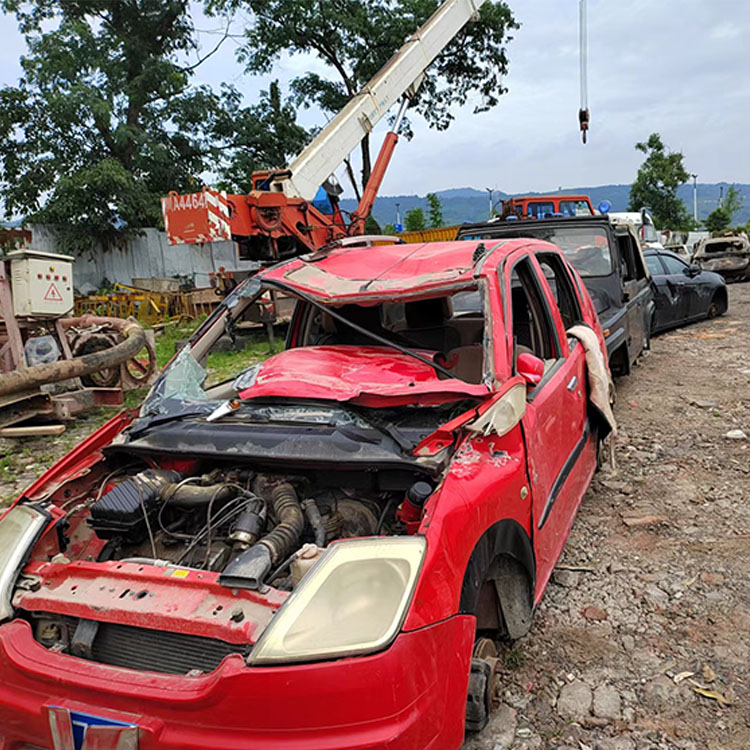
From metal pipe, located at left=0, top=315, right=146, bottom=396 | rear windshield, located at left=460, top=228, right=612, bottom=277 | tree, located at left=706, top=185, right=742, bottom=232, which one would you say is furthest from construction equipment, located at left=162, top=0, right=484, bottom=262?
tree, located at left=706, top=185, right=742, bottom=232

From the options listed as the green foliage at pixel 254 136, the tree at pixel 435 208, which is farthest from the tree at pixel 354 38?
the tree at pixel 435 208

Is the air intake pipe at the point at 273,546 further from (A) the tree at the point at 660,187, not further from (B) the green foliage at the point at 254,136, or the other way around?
(A) the tree at the point at 660,187

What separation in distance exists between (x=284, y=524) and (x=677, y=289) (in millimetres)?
9261

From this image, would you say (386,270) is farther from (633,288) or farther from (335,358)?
(633,288)

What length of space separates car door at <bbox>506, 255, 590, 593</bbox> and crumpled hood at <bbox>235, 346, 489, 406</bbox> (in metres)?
0.39

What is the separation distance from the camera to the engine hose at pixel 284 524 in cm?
214

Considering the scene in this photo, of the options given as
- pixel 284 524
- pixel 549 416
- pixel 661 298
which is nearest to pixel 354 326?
pixel 549 416

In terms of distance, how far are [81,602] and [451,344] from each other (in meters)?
2.59

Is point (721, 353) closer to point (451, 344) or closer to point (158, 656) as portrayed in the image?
point (451, 344)

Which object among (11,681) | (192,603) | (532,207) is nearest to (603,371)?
(192,603)

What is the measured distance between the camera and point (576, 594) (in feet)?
10.2

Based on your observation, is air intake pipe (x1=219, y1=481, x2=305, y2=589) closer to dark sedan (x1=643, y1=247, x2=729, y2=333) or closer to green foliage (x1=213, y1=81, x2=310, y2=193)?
dark sedan (x1=643, y1=247, x2=729, y2=333)

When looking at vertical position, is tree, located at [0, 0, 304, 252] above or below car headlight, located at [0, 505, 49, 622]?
above

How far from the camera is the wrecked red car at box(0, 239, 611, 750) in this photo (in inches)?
63.2
